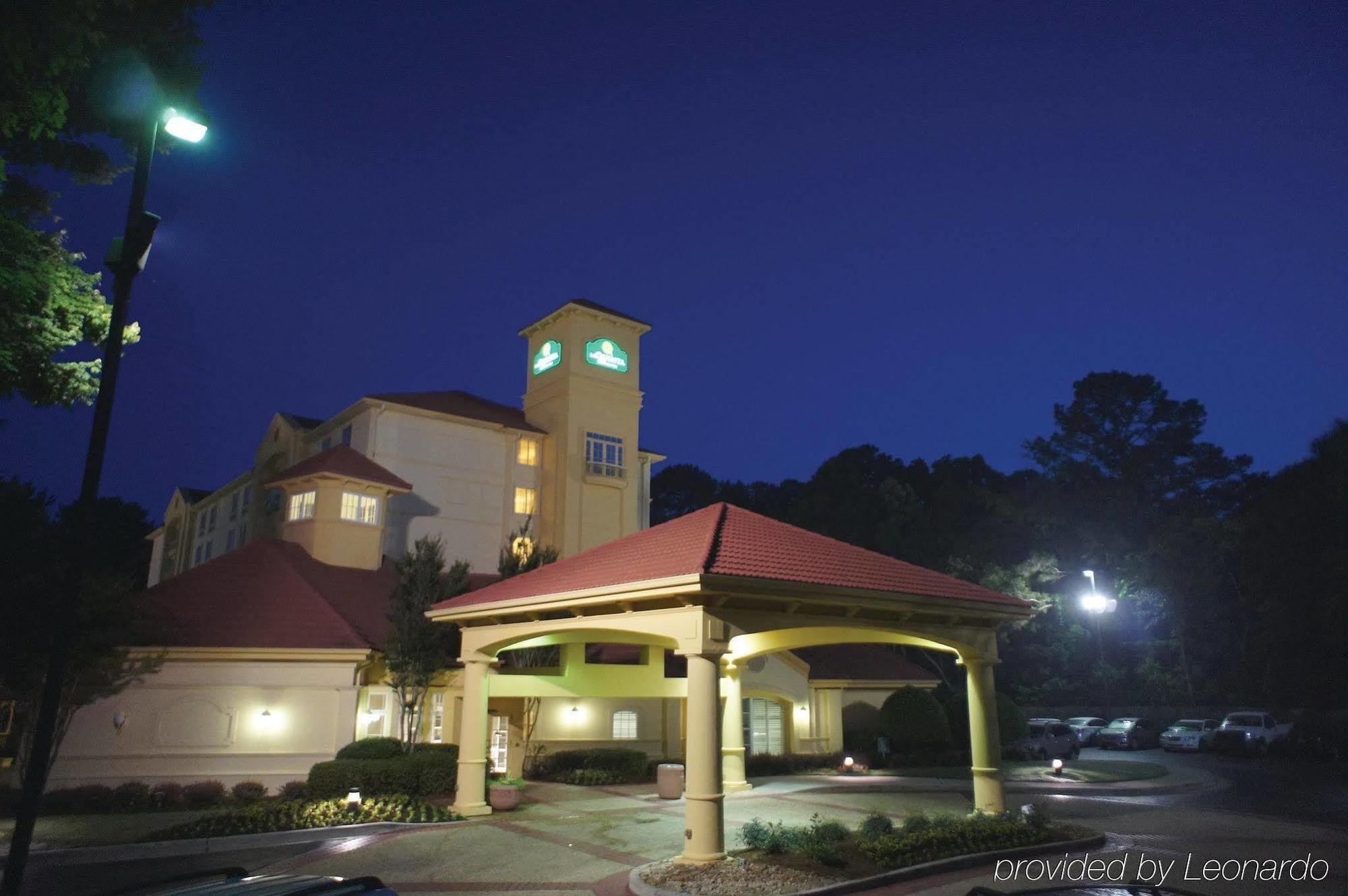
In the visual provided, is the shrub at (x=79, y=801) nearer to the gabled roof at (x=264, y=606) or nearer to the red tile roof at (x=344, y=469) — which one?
the gabled roof at (x=264, y=606)

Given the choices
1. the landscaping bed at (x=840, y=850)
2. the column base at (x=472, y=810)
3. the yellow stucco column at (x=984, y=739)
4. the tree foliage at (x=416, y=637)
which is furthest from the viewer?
the tree foliage at (x=416, y=637)

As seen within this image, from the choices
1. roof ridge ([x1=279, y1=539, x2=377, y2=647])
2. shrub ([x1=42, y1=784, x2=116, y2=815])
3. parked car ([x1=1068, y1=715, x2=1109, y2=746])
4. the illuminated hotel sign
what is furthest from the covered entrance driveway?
parked car ([x1=1068, y1=715, x2=1109, y2=746])

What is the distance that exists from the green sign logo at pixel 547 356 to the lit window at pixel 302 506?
12912 mm

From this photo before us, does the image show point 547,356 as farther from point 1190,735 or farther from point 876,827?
point 1190,735

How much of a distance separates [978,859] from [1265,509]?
42313 mm

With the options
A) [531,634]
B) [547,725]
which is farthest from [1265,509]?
[531,634]

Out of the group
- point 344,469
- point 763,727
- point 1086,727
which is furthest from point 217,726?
point 1086,727

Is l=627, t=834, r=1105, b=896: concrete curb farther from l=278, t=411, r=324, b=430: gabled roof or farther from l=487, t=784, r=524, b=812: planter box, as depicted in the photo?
l=278, t=411, r=324, b=430: gabled roof

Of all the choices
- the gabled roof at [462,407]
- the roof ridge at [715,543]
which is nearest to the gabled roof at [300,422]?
the gabled roof at [462,407]

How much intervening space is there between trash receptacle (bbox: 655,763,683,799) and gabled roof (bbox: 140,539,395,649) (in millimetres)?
8322

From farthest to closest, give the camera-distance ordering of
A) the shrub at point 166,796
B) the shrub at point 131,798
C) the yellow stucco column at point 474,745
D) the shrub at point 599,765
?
1. the shrub at point 599,765
2. the shrub at point 166,796
3. the shrub at point 131,798
4. the yellow stucco column at point 474,745

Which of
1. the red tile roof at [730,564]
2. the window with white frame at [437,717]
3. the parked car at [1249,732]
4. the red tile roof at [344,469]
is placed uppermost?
the red tile roof at [344,469]

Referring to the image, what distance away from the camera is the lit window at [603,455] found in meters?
38.3

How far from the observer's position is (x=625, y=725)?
2781 cm
